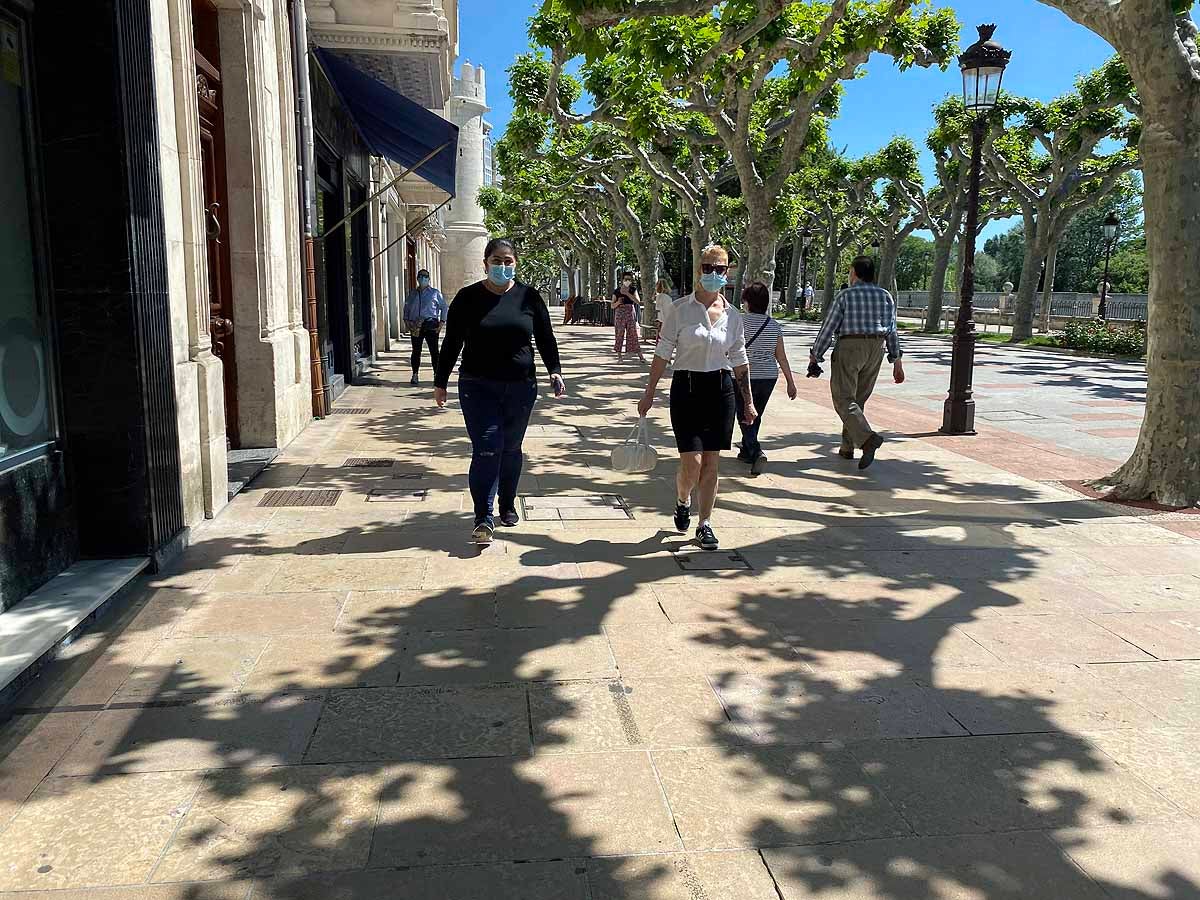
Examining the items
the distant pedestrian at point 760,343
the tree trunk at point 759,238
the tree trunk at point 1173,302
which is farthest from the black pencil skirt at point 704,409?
the tree trunk at point 759,238

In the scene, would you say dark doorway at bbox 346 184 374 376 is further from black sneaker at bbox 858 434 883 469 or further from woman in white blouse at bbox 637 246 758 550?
woman in white blouse at bbox 637 246 758 550

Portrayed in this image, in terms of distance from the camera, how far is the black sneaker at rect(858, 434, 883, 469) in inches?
331

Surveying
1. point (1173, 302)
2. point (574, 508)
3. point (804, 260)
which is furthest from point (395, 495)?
point (804, 260)

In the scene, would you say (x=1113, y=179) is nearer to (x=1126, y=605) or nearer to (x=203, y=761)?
(x=1126, y=605)

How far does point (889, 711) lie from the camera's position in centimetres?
371

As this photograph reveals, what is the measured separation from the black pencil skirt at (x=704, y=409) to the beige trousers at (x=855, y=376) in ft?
9.86

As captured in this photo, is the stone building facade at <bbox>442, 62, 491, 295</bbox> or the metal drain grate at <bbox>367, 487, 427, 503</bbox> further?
the stone building facade at <bbox>442, 62, 491, 295</bbox>

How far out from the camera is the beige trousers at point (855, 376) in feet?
27.9

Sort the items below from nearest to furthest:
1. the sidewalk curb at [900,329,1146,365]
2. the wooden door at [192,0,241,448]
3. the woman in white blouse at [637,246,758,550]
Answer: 1. the woman in white blouse at [637,246,758,550]
2. the wooden door at [192,0,241,448]
3. the sidewalk curb at [900,329,1146,365]

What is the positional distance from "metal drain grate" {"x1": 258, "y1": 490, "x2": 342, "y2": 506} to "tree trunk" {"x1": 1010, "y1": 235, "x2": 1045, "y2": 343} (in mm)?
26921

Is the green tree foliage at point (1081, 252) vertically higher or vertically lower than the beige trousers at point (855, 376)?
higher

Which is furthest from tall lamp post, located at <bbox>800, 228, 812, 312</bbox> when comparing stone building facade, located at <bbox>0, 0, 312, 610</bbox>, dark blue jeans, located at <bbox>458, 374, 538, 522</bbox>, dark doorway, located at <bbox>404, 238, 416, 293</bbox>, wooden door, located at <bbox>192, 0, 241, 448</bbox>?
stone building facade, located at <bbox>0, 0, 312, 610</bbox>

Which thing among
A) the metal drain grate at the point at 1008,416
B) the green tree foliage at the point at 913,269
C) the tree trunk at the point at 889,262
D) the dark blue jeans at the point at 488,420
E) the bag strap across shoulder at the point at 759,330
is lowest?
the metal drain grate at the point at 1008,416

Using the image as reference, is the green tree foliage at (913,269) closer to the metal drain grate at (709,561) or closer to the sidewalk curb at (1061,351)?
the sidewalk curb at (1061,351)
